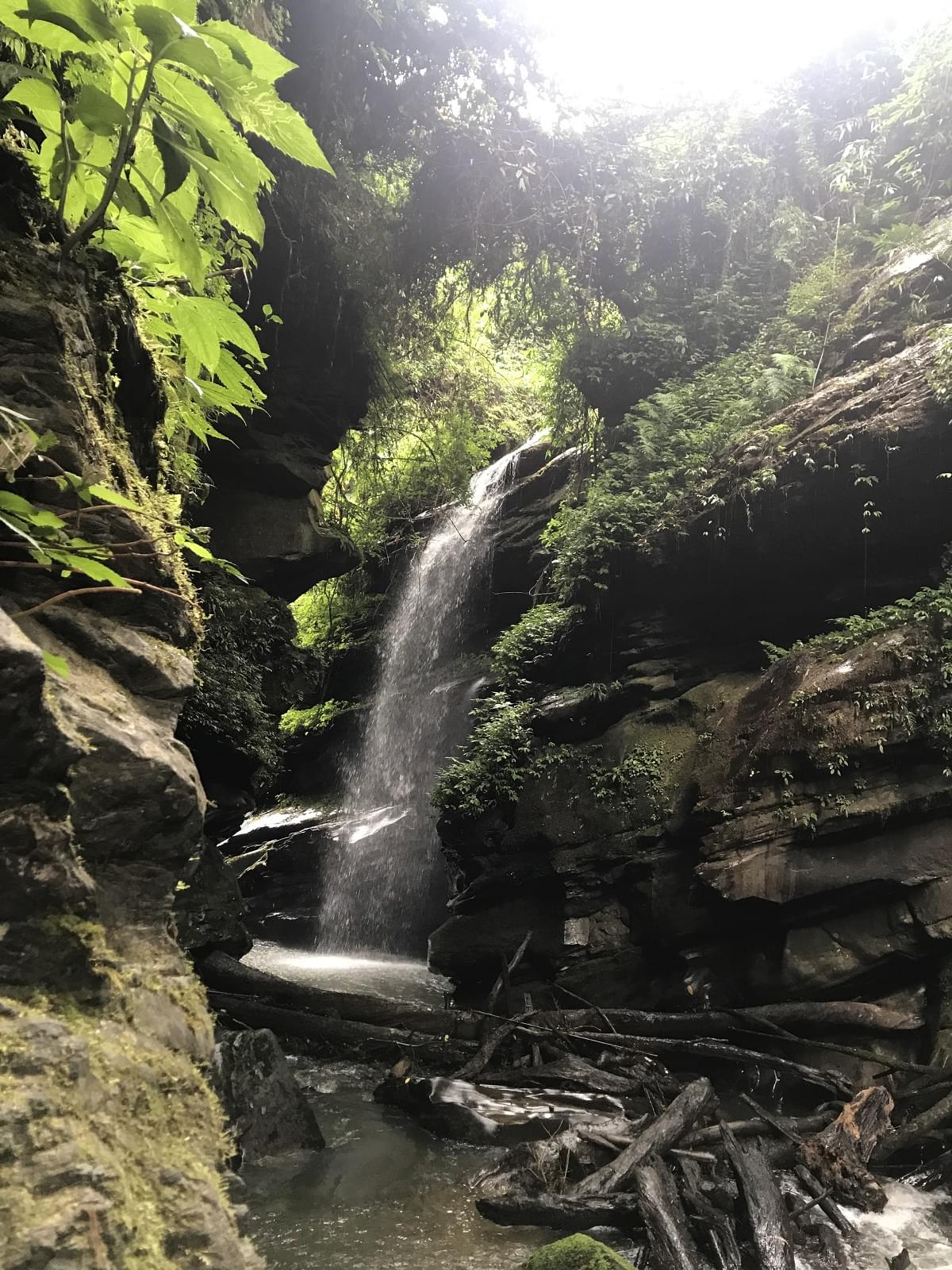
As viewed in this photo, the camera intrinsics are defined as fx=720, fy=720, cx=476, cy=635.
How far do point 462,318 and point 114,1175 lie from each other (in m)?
13.2

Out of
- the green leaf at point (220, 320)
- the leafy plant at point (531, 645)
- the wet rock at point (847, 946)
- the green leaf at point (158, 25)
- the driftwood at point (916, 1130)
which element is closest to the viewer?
the green leaf at point (158, 25)

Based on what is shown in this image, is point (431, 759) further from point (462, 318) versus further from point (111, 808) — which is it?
point (111, 808)

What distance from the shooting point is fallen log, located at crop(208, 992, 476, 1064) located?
720 centimetres

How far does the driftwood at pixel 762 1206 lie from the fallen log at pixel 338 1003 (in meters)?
3.04

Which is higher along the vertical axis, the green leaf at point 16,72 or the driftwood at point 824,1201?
the green leaf at point 16,72

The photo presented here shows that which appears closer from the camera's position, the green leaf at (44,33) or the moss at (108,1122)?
the moss at (108,1122)

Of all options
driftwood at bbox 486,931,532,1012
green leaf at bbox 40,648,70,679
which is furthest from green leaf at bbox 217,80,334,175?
driftwood at bbox 486,931,532,1012

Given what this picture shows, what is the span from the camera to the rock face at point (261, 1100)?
529 centimetres

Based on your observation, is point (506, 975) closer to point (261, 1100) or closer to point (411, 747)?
point (261, 1100)

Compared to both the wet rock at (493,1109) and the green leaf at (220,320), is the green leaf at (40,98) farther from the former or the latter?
the wet rock at (493,1109)

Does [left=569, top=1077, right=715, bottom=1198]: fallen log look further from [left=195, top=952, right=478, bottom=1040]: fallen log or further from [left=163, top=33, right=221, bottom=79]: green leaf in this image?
[left=163, top=33, right=221, bottom=79]: green leaf

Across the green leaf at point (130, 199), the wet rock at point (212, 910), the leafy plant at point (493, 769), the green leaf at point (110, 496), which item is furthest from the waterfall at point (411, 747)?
the green leaf at point (130, 199)

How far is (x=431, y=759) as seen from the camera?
14922 millimetres

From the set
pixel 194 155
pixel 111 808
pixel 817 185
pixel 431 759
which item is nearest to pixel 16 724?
pixel 111 808
